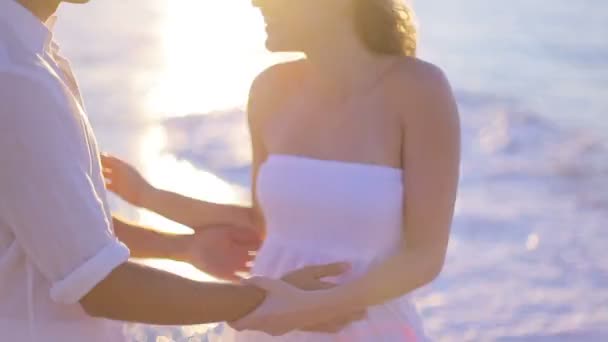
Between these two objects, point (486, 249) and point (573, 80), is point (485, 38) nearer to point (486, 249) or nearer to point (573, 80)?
point (573, 80)

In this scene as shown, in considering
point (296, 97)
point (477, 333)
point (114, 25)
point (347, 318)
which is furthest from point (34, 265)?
point (114, 25)

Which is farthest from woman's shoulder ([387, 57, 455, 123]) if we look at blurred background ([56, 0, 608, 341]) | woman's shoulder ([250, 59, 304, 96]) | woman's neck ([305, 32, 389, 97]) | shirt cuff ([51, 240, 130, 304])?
blurred background ([56, 0, 608, 341])

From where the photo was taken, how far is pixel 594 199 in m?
8.57

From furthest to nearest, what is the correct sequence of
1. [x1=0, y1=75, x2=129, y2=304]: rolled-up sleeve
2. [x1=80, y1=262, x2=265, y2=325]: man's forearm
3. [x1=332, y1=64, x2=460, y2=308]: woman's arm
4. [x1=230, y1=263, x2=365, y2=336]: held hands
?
1. [x1=332, y1=64, x2=460, y2=308]: woman's arm
2. [x1=230, y1=263, x2=365, y2=336]: held hands
3. [x1=80, y1=262, x2=265, y2=325]: man's forearm
4. [x1=0, y1=75, x2=129, y2=304]: rolled-up sleeve

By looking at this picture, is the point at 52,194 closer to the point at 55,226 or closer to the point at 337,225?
the point at 55,226

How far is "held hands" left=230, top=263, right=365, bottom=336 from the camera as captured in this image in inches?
91.1

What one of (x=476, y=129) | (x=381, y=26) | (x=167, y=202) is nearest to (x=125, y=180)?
(x=167, y=202)

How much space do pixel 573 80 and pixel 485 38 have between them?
8.31ft

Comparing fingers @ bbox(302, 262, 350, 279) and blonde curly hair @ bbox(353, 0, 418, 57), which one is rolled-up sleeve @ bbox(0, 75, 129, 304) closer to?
fingers @ bbox(302, 262, 350, 279)

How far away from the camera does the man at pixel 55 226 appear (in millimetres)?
1784

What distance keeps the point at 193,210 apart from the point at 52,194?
1.42 m

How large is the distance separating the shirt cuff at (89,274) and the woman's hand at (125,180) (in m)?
1.26

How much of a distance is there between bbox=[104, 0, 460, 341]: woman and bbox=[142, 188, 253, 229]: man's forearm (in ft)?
0.32

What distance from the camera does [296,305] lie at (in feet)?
7.93
